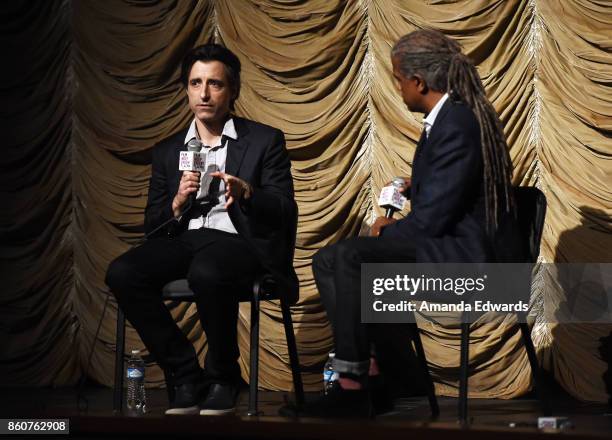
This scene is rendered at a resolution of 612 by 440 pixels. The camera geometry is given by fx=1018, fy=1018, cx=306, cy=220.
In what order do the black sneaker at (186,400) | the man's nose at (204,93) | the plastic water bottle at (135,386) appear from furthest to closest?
1. the plastic water bottle at (135,386)
2. the man's nose at (204,93)
3. the black sneaker at (186,400)

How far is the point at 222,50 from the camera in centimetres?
381

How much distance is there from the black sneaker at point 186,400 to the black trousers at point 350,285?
64cm

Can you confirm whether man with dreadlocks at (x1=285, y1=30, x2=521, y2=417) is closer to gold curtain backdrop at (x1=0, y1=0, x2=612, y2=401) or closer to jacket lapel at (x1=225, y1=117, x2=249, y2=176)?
jacket lapel at (x1=225, y1=117, x2=249, y2=176)

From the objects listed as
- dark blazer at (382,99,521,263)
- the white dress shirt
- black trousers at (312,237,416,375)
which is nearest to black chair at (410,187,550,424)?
dark blazer at (382,99,521,263)

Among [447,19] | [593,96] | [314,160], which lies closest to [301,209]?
[314,160]

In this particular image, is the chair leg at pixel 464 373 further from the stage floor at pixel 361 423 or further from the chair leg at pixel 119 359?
the chair leg at pixel 119 359

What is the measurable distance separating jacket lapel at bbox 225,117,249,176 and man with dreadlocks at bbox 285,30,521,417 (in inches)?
25.8

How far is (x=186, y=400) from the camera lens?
3.55 meters

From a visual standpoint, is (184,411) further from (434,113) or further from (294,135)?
(294,135)

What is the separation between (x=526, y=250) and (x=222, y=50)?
1352mm

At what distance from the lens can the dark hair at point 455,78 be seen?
10.7 feet

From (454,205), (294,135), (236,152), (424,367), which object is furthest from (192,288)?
(294,135)

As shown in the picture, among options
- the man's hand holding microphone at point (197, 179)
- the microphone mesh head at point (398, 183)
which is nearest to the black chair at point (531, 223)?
the microphone mesh head at point (398, 183)

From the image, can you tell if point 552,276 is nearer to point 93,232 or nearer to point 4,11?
point 93,232
